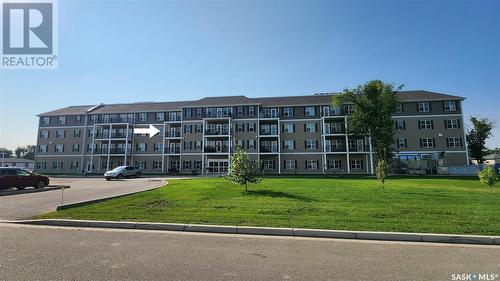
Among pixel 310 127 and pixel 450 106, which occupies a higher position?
pixel 450 106

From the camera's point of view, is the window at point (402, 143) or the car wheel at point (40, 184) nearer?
the car wheel at point (40, 184)

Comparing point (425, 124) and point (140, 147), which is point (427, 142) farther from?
point (140, 147)

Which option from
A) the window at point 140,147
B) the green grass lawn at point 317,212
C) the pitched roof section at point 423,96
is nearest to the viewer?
the green grass lawn at point 317,212

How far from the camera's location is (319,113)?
49.2m

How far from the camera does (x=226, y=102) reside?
169 ft

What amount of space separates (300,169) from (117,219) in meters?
40.5

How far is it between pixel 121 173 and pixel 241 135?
2186 centimetres

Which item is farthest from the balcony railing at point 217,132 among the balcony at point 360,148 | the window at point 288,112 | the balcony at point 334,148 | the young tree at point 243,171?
the young tree at point 243,171

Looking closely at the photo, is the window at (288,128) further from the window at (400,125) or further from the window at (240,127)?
the window at (400,125)

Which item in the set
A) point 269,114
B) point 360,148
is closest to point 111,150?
point 269,114

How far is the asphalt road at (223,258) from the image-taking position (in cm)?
490

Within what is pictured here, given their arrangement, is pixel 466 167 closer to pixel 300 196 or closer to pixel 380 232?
pixel 300 196

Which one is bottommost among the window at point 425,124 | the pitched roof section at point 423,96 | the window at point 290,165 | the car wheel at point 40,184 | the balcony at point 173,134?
the car wheel at point 40,184

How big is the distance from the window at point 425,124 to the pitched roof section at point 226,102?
12.0 feet
